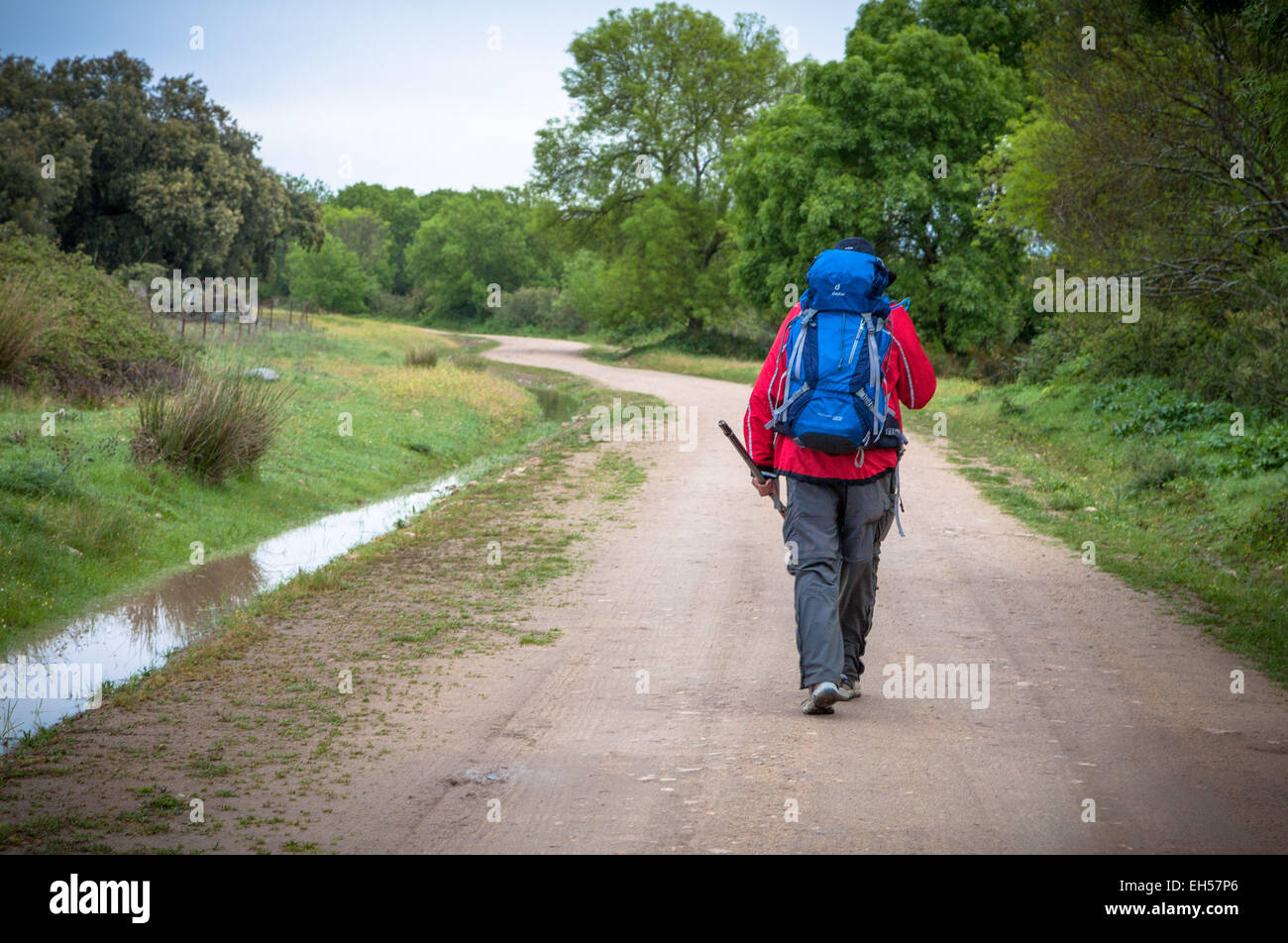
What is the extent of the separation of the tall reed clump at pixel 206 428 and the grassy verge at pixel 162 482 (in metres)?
0.23

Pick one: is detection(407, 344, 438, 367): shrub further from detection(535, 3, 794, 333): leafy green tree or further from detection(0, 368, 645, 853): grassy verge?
detection(0, 368, 645, 853): grassy verge

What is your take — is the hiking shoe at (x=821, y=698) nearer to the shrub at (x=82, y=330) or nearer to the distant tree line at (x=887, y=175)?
the distant tree line at (x=887, y=175)

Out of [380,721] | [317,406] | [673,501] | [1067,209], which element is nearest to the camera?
[380,721]

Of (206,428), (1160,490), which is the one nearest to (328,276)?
(206,428)

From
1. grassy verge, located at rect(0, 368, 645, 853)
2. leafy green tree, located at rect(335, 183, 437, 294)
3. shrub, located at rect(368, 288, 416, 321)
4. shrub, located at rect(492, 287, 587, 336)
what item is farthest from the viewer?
leafy green tree, located at rect(335, 183, 437, 294)

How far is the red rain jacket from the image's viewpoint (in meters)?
5.37

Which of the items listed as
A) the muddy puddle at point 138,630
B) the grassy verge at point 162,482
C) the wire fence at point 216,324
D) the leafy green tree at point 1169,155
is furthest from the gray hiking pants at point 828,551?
the wire fence at point 216,324

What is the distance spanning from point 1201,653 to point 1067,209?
421 inches

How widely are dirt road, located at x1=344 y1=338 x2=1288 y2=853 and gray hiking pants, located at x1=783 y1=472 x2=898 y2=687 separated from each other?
0.34 m

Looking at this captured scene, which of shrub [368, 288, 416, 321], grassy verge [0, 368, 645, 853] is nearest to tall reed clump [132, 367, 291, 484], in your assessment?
grassy verge [0, 368, 645, 853]

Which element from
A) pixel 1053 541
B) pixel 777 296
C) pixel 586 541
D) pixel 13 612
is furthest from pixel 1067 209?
pixel 777 296

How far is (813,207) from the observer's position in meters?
30.6
